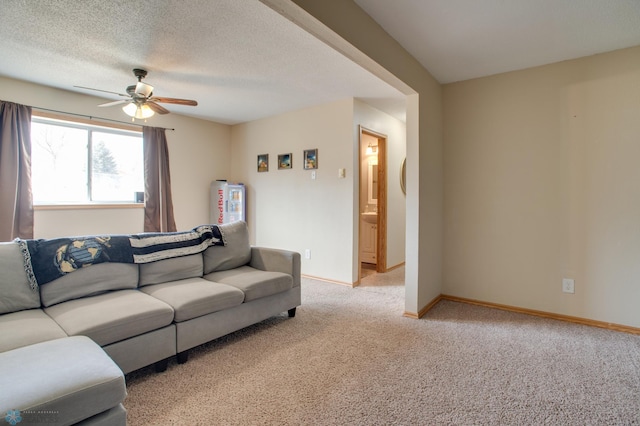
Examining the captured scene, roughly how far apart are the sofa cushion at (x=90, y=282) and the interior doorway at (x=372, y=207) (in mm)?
2671

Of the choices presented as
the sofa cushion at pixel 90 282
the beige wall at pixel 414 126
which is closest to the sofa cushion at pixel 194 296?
the sofa cushion at pixel 90 282

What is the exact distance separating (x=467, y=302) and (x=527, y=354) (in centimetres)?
113

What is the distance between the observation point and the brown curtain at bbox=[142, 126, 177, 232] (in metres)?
4.50

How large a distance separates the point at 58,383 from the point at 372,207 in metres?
4.85

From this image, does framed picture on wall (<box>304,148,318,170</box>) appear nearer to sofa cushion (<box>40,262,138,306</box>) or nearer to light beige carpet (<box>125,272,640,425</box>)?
light beige carpet (<box>125,272,640,425</box>)

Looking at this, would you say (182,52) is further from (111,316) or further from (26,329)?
(26,329)

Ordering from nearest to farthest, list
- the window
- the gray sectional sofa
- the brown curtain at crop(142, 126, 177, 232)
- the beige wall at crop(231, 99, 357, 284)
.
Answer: the gray sectional sofa, the window, the beige wall at crop(231, 99, 357, 284), the brown curtain at crop(142, 126, 177, 232)

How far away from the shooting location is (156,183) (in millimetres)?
4582

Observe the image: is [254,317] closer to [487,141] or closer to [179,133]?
[487,141]

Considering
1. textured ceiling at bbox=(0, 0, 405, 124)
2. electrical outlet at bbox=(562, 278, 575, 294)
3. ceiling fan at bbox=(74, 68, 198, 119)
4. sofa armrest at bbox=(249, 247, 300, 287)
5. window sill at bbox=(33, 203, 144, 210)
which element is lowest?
electrical outlet at bbox=(562, 278, 575, 294)

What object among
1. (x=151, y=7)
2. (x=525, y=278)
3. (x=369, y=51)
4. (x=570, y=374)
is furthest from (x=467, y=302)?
(x=151, y=7)

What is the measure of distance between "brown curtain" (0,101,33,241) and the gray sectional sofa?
6.15ft

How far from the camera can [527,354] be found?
7.46 ft

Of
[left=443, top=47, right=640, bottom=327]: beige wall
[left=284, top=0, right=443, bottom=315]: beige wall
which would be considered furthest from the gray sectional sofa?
[left=443, top=47, right=640, bottom=327]: beige wall
